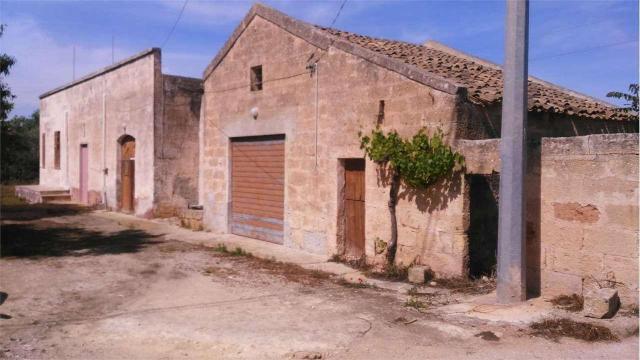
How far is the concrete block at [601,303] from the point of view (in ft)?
19.6

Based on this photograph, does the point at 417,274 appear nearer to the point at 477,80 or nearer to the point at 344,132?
the point at 344,132

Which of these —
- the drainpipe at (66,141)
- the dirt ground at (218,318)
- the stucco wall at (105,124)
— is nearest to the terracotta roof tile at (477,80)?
the dirt ground at (218,318)

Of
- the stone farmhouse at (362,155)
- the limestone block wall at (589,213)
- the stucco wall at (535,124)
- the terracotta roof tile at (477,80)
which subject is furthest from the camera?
the terracotta roof tile at (477,80)

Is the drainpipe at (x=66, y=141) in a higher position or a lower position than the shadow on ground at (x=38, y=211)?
higher

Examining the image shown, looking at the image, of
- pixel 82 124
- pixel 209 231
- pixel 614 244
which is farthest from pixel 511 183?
pixel 82 124

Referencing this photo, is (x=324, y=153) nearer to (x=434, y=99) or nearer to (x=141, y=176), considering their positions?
(x=434, y=99)

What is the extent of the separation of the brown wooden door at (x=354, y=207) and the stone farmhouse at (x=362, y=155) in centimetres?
2

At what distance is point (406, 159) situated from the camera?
874 cm

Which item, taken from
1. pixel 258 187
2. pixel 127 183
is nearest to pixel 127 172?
pixel 127 183

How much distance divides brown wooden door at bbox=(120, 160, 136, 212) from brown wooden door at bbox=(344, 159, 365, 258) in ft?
34.2

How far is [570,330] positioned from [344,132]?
5.61 m

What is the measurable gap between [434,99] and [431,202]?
1562mm

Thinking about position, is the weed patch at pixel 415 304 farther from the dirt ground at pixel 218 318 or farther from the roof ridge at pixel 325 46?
the roof ridge at pixel 325 46

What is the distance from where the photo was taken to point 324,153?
35.5 feet
